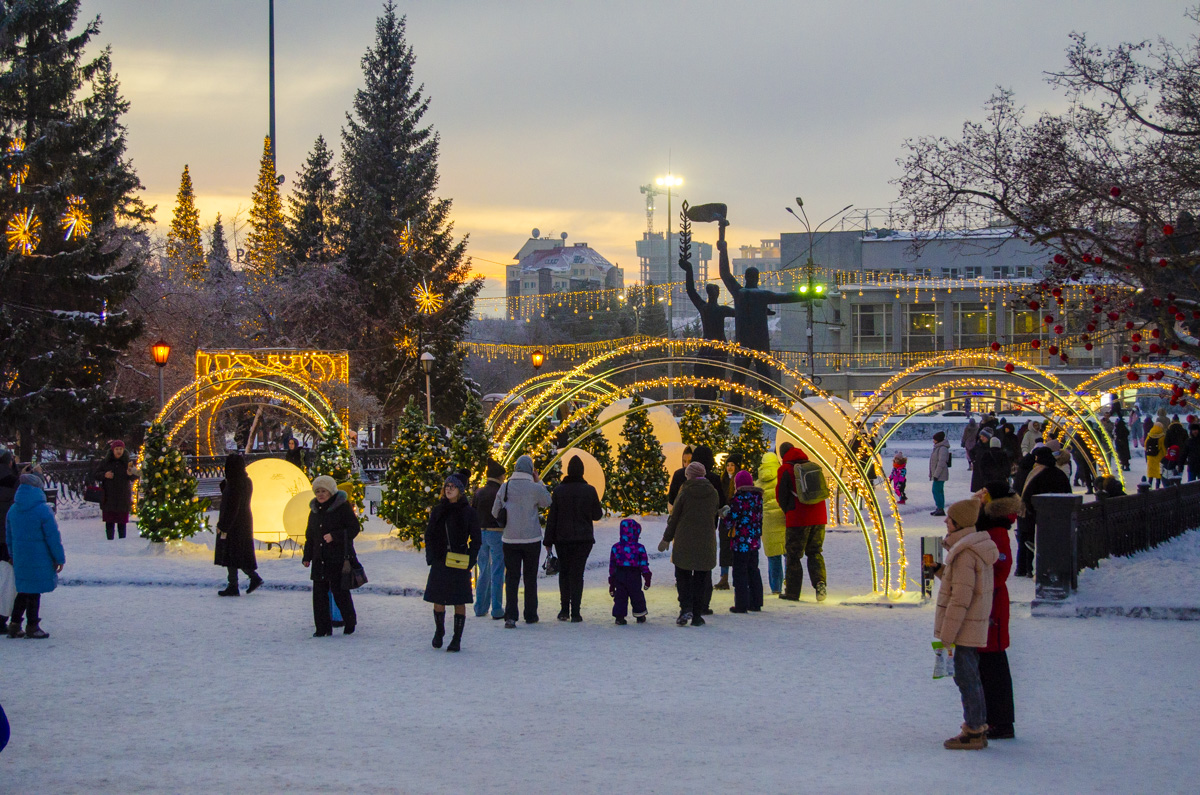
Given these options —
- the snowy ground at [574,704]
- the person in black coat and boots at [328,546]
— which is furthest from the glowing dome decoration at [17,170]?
the person in black coat and boots at [328,546]

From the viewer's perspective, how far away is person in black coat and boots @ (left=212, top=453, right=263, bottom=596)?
12609 millimetres

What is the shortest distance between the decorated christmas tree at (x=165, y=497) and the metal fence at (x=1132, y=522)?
11125mm

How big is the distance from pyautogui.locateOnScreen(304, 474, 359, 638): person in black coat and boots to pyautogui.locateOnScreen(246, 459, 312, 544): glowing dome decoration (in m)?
6.30

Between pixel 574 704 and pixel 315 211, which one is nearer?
pixel 574 704

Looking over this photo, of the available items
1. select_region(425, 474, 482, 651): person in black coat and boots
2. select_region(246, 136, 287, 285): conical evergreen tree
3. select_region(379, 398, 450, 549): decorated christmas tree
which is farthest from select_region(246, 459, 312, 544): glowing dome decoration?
select_region(246, 136, 287, 285): conical evergreen tree

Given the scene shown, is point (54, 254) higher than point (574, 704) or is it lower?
higher

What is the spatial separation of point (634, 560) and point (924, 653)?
109 inches

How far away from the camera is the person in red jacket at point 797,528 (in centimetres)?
1214

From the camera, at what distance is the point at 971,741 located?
680 centimetres

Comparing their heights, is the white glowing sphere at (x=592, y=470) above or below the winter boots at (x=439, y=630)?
above

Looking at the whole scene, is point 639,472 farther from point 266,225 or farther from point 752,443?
point 266,225

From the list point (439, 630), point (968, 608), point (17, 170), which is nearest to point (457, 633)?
point (439, 630)

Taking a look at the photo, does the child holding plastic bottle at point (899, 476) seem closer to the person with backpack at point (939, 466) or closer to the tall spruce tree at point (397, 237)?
the person with backpack at point (939, 466)

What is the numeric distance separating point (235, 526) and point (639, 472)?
29.0 ft
